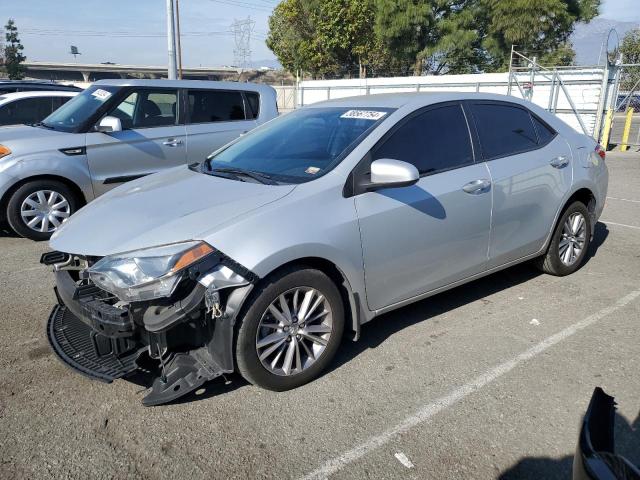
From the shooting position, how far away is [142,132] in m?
6.64

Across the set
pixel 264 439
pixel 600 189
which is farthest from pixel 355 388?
pixel 600 189

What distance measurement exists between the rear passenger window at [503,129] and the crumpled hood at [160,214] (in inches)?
68.5

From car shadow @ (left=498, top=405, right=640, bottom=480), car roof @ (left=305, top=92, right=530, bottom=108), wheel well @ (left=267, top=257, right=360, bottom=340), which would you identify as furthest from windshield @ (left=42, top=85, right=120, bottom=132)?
car shadow @ (left=498, top=405, right=640, bottom=480)

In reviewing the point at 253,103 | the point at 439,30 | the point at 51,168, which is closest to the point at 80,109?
the point at 51,168

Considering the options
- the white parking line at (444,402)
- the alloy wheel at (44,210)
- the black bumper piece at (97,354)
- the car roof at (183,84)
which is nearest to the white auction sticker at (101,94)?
the car roof at (183,84)

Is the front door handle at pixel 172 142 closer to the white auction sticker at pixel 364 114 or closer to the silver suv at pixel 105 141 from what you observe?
the silver suv at pixel 105 141

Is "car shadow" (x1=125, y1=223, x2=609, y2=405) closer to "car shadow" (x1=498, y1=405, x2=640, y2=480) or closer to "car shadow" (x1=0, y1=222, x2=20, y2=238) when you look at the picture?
"car shadow" (x1=498, y1=405, x2=640, y2=480)

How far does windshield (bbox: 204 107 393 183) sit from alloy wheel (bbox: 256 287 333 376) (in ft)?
2.43

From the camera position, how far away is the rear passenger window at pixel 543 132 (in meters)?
4.52

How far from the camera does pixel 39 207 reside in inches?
240

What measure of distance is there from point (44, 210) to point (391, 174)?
4.68m

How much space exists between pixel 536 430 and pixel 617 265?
3279 millimetres

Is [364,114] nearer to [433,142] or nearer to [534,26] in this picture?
[433,142]

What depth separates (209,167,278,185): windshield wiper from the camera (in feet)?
10.9
